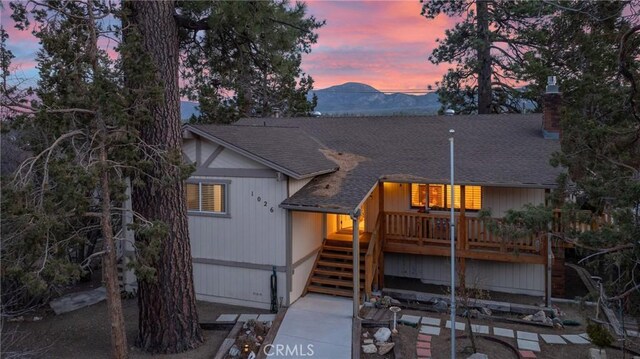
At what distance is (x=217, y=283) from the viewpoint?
40.2ft

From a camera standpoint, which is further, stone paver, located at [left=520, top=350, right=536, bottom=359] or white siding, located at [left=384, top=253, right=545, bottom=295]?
white siding, located at [left=384, top=253, right=545, bottom=295]

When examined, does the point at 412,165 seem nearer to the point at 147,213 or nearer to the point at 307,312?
the point at 307,312

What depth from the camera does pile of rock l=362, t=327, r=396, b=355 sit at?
9094mm

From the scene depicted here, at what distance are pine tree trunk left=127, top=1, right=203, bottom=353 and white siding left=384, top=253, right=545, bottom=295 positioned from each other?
734 centimetres

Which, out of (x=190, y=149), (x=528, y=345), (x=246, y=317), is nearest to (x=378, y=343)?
(x=528, y=345)

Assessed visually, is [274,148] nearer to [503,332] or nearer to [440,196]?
[440,196]

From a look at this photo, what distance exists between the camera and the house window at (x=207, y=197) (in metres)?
12.1

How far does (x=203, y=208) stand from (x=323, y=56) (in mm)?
20875

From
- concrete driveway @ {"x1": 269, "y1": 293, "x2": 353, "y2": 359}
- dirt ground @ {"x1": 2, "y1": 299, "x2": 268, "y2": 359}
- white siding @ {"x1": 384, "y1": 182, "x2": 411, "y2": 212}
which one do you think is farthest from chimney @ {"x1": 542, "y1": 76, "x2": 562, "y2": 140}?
dirt ground @ {"x1": 2, "y1": 299, "x2": 268, "y2": 359}

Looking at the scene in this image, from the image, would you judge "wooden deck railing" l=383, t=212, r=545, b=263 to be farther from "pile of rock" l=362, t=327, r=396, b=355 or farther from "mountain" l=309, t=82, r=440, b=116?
"mountain" l=309, t=82, r=440, b=116

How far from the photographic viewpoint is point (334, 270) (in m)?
12.7

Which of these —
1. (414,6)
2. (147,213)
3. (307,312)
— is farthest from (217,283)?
(414,6)

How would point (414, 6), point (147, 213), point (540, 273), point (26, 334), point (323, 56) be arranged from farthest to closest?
point (323, 56)
point (414, 6)
point (540, 273)
point (26, 334)
point (147, 213)

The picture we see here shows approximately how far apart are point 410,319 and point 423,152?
18.8 ft
